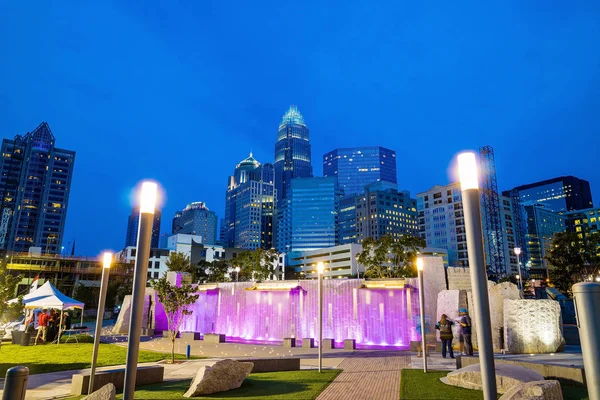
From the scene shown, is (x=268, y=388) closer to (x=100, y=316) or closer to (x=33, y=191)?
(x=100, y=316)

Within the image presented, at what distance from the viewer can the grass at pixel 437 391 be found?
9070 millimetres

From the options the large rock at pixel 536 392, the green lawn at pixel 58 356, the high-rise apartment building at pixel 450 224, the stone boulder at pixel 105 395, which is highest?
the high-rise apartment building at pixel 450 224

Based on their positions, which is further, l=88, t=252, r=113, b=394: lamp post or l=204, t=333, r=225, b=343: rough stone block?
l=204, t=333, r=225, b=343: rough stone block

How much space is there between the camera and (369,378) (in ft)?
39.7

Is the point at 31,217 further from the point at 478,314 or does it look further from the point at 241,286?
Result: the point at 478,314

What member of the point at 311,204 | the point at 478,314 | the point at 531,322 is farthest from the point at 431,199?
the point at 478,314

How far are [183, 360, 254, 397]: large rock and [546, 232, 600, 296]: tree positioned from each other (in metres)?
37.2

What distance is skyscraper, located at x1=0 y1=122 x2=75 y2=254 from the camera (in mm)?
135375

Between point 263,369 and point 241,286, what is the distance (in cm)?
1635

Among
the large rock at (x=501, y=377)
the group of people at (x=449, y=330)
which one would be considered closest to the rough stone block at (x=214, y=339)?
the group of people at (x=449, y=330)

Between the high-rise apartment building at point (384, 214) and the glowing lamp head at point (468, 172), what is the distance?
165727 millimetres

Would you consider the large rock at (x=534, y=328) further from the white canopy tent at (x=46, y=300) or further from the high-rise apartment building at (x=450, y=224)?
the high-rise apartment building at (x=450, y=224)

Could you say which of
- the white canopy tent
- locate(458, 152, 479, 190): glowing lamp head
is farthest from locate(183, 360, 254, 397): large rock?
the white canopy tent

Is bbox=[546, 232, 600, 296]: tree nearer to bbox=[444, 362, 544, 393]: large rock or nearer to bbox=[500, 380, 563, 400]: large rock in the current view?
bbox=[444, 362, 544, 393]: large rock
